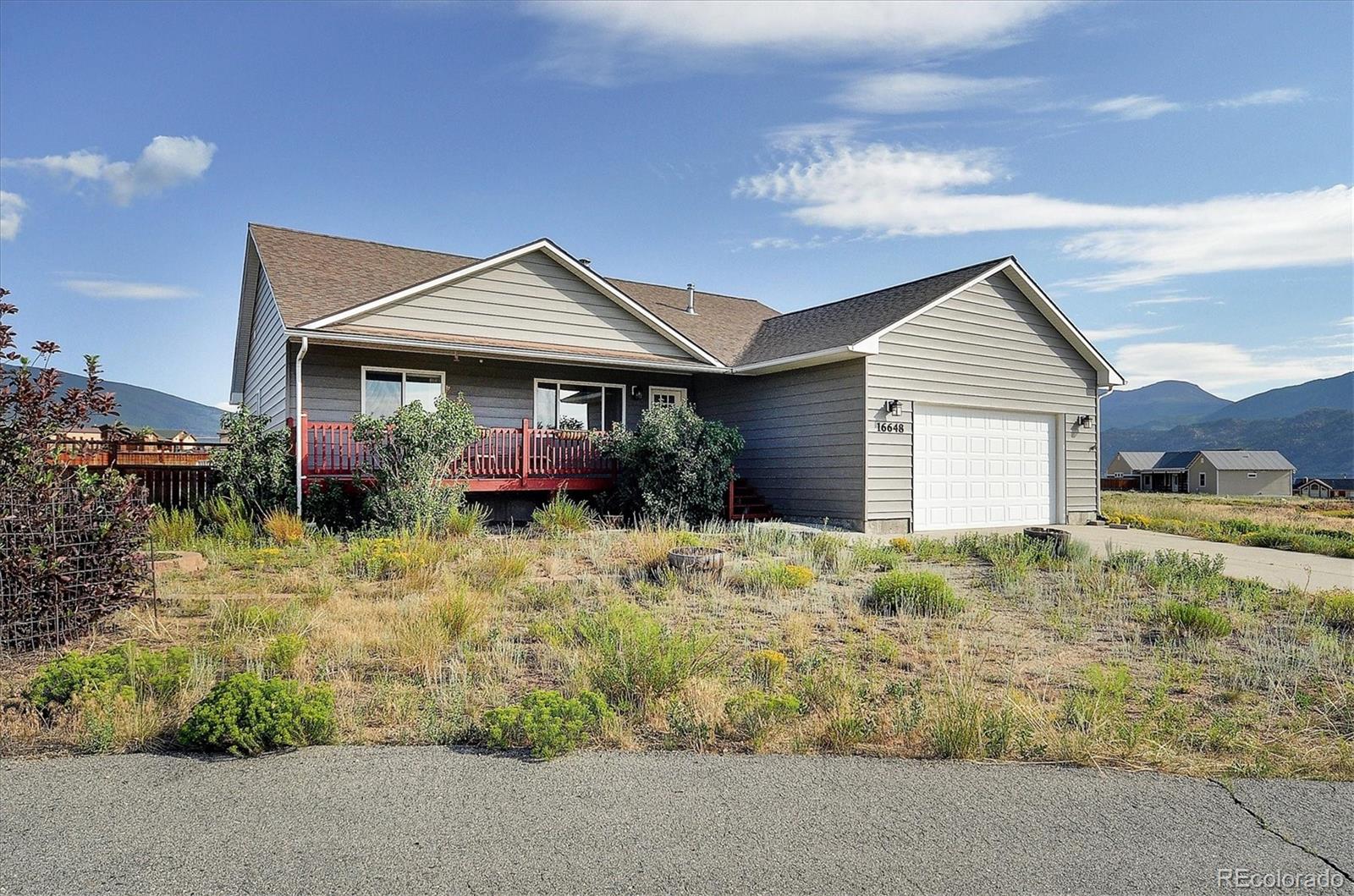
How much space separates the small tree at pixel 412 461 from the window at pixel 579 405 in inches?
153

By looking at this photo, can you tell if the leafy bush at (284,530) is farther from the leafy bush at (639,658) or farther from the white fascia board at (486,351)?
the leafy bush at (639,658)

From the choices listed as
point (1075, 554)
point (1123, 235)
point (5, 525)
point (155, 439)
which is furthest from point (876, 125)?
point (155, 439)

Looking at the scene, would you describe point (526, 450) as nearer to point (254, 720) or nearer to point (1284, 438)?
point (254, 720)

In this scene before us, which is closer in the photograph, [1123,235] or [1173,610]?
[1173,610]

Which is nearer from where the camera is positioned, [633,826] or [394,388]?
[633,826]

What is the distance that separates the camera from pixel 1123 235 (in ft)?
52.7

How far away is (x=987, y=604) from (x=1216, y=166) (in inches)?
394

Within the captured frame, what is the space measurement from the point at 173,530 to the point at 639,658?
837cm

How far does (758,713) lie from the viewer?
4.73m

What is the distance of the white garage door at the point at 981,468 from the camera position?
1537cm

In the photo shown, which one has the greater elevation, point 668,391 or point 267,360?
point 267,360

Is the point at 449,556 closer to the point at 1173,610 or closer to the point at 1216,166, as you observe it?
the point at 1173,610

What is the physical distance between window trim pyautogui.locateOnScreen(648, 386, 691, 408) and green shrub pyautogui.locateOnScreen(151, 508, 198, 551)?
9096 mm

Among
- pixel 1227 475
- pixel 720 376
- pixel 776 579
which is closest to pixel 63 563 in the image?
pixel 776 579
